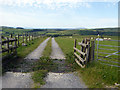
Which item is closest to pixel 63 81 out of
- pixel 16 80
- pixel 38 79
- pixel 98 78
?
pixel 38 79

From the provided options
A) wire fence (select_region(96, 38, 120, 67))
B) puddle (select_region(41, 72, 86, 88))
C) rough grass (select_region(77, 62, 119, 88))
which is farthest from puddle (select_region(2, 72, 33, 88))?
wire fence (select_region(96, 38, 120, 67))

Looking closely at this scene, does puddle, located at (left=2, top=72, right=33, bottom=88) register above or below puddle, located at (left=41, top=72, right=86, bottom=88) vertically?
above

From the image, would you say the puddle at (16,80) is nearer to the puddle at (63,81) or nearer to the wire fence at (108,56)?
the puddle at (63,81)

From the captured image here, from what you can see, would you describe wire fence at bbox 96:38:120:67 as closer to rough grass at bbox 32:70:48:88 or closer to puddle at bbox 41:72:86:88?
puddle at bbox 41:72:86:88

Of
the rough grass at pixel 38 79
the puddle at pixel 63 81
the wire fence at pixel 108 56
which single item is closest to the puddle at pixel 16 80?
the rough grass at pixel 38 79

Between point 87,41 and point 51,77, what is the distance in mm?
3651

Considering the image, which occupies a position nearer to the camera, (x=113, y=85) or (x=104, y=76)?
(x=113, y=85)

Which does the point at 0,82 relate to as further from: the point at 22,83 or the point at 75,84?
the point at 75,84

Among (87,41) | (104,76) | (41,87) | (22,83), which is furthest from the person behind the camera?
(87,41)

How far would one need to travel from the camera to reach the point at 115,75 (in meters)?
6.69

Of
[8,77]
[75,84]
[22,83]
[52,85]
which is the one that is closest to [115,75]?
[75,84]

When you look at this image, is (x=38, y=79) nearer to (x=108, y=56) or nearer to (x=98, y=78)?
(x=98, y=78)

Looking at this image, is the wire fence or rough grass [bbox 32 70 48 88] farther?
the wire fence

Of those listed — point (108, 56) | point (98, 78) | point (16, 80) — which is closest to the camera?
point (16, 80)
